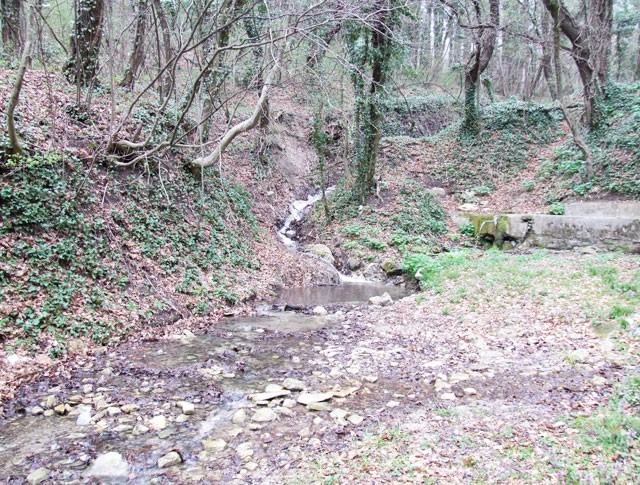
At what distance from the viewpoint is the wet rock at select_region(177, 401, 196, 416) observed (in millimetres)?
4219

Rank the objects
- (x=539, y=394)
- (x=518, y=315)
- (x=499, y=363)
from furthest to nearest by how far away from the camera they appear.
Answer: (x=518, y=315) < (x=499, y=363) < (x=539, y=394)

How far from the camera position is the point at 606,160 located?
1409cm

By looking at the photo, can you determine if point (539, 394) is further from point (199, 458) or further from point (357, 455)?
point (199, 458)

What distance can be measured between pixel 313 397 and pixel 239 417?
781 millimetres

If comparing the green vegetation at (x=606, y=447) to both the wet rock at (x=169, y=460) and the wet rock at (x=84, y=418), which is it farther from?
the wet rock at (x=84, y=418)

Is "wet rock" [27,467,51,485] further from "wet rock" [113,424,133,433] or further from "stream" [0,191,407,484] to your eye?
"wet rock" [113,424,133,433]

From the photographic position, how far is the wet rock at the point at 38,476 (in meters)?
3.15

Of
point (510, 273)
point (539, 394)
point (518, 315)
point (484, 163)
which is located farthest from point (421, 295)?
point (484, 163)

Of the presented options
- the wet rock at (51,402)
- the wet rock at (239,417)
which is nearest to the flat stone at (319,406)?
the wet rock at (239,417)

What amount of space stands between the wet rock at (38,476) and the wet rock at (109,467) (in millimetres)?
290

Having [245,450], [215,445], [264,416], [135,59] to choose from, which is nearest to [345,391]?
[264,416]

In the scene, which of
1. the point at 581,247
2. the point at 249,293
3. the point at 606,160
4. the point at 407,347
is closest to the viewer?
the point at 407,347

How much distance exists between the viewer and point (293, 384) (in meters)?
4.77

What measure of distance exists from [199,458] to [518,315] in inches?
200
